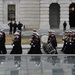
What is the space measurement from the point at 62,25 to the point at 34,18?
369 centimetres

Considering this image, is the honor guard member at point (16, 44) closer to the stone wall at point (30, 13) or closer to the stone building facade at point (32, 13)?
the stone building facade at point (32, 13)

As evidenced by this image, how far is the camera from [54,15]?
46906mm

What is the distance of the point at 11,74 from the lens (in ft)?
53.7

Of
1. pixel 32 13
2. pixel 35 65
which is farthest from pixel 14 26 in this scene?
pixel 35 65

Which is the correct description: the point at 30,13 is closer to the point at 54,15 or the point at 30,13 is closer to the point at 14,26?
the point at 54,15

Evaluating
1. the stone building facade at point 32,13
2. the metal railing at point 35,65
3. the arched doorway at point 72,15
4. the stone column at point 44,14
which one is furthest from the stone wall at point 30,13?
the metal railing at point 35,65

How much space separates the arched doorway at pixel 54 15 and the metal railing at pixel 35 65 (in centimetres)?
2350

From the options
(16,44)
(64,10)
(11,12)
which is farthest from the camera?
(11,12)

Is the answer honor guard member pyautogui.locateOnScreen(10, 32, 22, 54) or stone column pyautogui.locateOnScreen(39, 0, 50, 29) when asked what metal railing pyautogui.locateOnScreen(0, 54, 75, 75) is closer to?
honor guard member pyautogui.locateOnScreen(10, 32, 22, 54)

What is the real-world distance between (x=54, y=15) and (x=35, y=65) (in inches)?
1110

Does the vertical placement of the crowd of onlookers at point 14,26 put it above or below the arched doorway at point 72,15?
below

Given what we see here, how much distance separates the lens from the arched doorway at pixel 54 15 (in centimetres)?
4669

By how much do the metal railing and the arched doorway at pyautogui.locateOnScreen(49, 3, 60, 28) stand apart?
925 inches

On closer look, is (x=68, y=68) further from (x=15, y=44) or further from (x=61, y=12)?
(x=61, y=12)
